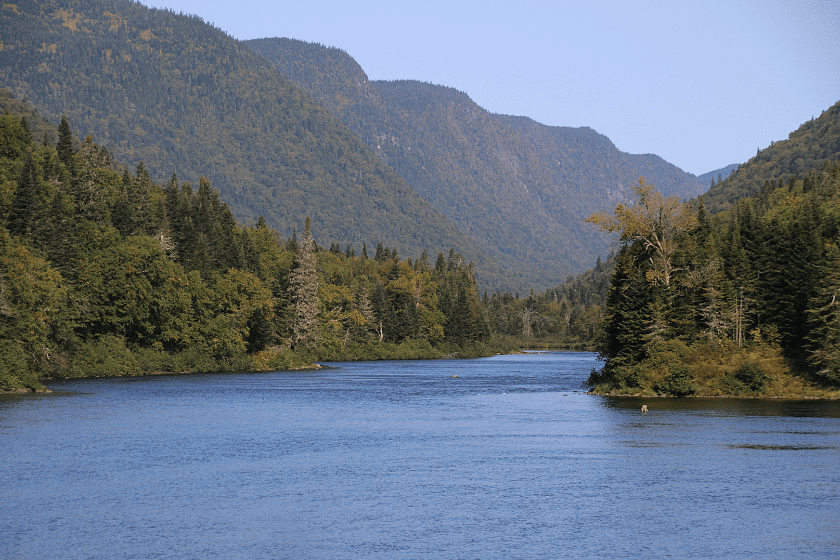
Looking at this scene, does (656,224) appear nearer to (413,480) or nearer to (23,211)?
(413,480)

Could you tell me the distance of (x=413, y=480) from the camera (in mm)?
42125

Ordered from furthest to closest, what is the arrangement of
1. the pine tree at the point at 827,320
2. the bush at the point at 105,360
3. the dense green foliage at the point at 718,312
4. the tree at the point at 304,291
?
1. the tree at the point at 304,291
2. the bush at the point at 105,360
3. the dense green foliage at the point at 718,312
4. the pine tree at the point at 827,320

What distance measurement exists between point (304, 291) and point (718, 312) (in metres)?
81.5

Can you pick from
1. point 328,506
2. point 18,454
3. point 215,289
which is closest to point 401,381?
point 215,289

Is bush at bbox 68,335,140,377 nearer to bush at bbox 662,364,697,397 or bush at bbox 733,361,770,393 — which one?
bush at bbox 662,364,697,397

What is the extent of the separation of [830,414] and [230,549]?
6033 cm

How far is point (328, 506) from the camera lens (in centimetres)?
3606

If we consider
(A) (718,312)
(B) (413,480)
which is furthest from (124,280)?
(B) (413,480)

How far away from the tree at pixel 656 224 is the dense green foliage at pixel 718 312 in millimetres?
366

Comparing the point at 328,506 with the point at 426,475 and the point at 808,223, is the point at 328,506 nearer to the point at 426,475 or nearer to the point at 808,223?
the point at 426,475

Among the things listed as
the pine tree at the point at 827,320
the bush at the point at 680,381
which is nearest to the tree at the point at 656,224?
the bush at the point at 680,381

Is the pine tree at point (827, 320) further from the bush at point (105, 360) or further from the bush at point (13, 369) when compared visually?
the bush at point (105, 360)

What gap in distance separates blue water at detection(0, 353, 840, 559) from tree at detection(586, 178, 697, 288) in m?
19.9

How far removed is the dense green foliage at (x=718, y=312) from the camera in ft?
284
